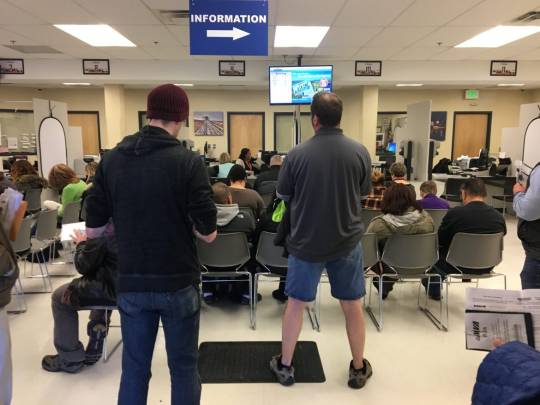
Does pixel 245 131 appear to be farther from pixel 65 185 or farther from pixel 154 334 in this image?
pixel 154 334

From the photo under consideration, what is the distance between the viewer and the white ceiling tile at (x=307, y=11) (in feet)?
14.1

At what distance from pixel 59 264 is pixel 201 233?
12.4ft

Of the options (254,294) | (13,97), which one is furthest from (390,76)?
(13,97)

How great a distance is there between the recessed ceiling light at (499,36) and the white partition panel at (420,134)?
6.15 ft

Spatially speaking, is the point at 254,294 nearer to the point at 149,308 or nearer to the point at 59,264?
the point at 149,308

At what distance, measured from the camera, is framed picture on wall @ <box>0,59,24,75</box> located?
741 cm

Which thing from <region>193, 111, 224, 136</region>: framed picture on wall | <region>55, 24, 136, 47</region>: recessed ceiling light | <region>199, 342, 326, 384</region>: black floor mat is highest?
<region>55, 24, 136, 47</region>: recessed ceiling light

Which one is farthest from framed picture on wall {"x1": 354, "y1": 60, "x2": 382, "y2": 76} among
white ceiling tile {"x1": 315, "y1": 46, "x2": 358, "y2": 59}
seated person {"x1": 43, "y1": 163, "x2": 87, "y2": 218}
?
seated person {"x1": 43, "y1": 163, "x2": 87, "y2": 218}

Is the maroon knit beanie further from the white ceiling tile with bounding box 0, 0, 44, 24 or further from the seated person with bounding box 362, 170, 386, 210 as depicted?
the white ceiling tile with bounding box 0, 0, 44, 24

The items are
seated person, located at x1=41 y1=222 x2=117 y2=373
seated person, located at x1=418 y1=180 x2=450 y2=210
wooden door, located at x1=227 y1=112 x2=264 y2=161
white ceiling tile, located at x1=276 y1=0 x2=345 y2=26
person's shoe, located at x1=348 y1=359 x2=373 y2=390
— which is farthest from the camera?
wooden door, located at x1=227 y1=112 x2=264 y2=161

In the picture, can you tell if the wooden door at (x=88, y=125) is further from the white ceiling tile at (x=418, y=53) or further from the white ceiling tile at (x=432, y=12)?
the white ceiling tile at (x=432, y=12)

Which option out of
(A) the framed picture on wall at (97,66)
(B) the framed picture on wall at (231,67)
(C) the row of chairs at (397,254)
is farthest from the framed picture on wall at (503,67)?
(A) the framed picture on wall at (97,66)

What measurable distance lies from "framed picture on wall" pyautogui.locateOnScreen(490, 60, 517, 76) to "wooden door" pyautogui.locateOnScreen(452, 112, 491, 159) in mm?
3723

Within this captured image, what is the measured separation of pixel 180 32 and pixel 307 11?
6.02ft
